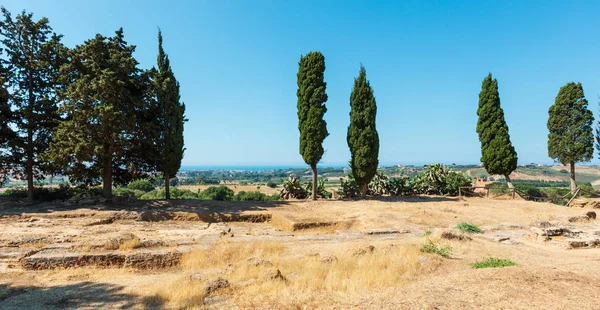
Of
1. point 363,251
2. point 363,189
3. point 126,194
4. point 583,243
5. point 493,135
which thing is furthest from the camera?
point 493,135

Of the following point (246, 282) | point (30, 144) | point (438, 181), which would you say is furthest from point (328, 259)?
point (438, 181)

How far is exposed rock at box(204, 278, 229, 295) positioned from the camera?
16.4 feet

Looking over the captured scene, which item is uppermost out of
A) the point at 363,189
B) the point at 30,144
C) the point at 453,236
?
the point at 30,144

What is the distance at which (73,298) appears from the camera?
507cm

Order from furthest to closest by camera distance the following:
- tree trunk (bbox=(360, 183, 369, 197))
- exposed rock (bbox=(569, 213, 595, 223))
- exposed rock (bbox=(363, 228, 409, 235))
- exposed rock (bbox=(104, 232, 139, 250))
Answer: tree trunk (bbox=(360, 183, 369, 197)) → exposed rock (bbox=(569, 213, 595, 223)) → exposed rock (bbox=(363, 228, 409, 235)) → exposed rock (bbox=(104, 232, 139, 250))

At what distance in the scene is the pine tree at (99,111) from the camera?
13.6 meters

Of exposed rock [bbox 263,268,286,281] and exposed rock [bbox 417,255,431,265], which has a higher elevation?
exposed rock [bbox 263,268,286,281]

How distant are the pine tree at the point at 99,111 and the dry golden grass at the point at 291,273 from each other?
32.6ft

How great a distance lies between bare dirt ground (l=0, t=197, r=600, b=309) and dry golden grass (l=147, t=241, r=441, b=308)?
Result: 0.03 m

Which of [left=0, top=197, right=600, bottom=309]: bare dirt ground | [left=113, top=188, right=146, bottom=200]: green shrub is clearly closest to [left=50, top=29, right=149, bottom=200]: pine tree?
[left=113, top=188, right=146, bottom=200]: green shrub

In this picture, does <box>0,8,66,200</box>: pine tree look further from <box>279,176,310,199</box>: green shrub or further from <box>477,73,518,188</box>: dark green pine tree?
<box>477,73,518,188</box>: dark green pine tree

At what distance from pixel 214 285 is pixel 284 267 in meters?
1.83

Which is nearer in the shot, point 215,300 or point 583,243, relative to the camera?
point 215,300

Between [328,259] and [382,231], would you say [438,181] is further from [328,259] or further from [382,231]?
[328,259]
